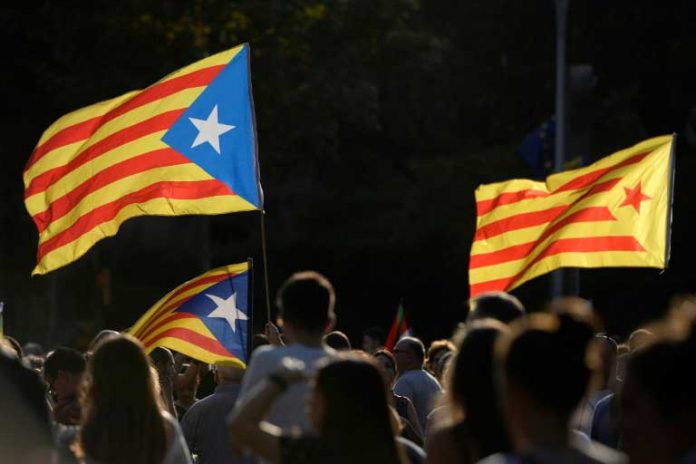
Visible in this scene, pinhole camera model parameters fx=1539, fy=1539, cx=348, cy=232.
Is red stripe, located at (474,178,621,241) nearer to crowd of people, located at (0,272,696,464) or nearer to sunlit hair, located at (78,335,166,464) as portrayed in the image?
crowd of people, located at (0,272,696,464)

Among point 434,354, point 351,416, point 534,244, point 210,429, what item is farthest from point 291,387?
point 434,354

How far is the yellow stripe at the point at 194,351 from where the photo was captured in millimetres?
9719

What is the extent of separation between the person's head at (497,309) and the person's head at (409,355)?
5.01 metres

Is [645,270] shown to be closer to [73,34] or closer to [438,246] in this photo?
[438,246]

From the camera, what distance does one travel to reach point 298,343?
553cm

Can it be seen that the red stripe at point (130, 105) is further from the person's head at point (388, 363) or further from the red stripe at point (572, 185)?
the red stripe at point (572, 185)

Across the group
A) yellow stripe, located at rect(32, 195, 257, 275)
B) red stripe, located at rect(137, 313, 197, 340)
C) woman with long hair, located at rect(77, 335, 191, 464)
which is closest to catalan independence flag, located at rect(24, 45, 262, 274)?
yellow stripe, located at rect(32, 195, 257, 275)

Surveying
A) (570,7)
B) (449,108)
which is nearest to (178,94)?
(570,7)

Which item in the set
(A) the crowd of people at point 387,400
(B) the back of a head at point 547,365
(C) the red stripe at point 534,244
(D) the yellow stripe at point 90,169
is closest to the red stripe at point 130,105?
(D) the yellow stripe at point 90,169

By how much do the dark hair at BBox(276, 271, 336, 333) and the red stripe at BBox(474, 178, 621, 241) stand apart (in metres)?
6.71

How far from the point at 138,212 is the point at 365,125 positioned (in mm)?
22715

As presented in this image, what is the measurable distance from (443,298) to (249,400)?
30339mm

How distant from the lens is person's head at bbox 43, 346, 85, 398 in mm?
7578

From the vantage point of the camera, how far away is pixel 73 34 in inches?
1209
